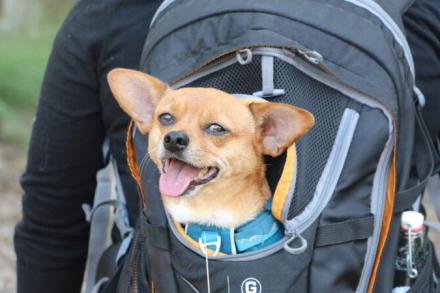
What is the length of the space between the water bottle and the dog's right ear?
856 mm

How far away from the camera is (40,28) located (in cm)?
1042

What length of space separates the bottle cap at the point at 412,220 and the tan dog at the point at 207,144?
0.43 metres

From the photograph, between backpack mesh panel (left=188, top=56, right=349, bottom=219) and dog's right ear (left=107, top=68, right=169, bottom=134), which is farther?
dog's right ear (left=107, top=68, right=169, bottom=134)

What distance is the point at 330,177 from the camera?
2.23 m

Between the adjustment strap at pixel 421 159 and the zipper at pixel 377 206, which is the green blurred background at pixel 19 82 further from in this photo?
the zipper at pixel 377 206

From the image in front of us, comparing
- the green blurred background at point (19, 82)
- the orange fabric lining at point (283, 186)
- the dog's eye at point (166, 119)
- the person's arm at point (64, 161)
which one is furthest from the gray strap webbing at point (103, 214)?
the green blurred background at point (19, 82)

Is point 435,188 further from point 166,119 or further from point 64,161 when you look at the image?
point 64,161

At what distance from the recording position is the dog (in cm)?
229

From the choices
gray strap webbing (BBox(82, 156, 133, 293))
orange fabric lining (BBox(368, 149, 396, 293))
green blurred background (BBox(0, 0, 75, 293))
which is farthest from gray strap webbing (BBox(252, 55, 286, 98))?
green blurred background (BBox(0, 0, 75, 293))

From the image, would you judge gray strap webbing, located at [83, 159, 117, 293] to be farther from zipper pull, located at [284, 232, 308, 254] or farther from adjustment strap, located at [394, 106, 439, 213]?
adjustment strap, located at [394, 106, 439, 213]

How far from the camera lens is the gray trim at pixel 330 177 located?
2.20 meters

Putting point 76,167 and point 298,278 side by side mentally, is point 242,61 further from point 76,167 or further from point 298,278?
point 76,167

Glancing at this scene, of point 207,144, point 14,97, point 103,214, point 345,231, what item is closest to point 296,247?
point 345,231

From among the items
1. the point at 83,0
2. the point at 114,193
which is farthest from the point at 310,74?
the point at 114,193
